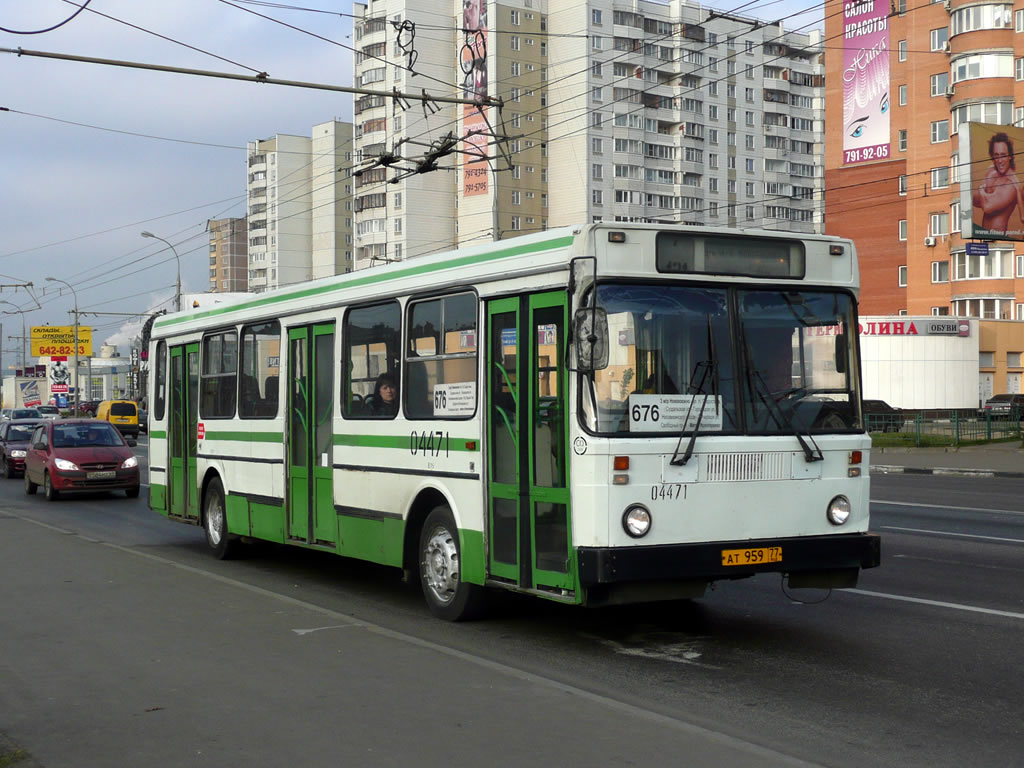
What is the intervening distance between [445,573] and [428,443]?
101 centimetres

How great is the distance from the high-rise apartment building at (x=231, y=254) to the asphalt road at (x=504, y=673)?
14380 cm

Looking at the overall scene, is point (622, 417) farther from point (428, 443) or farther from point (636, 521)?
point (428, 443)

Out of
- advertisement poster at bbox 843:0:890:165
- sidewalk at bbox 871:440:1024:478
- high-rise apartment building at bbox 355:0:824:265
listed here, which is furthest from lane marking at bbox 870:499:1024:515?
high-rise apartment building at bbox 355:0:824:265

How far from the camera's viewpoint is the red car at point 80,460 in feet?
80.1

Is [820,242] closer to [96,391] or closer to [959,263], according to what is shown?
[959,263]

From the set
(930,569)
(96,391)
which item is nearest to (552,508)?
(930,569)

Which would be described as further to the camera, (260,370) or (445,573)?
(260,370)

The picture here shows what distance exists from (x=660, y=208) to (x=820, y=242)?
9379 cm

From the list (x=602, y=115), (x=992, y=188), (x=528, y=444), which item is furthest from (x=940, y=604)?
(x=602, y=115)

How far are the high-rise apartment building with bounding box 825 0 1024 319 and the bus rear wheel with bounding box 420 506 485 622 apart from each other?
2192 inches

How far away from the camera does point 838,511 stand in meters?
8.77

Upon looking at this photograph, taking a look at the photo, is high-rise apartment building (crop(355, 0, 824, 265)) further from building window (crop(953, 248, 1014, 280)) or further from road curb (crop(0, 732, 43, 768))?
road curb (crop(0, 732, 43, 768))

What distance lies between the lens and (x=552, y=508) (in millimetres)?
8469

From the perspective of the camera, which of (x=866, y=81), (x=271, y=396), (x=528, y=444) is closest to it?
(x=528, y=444)
